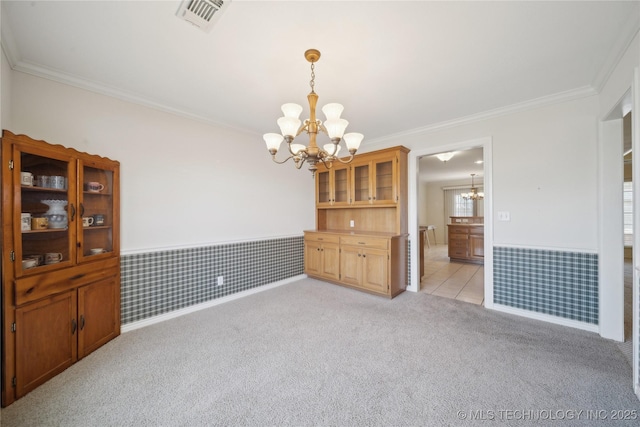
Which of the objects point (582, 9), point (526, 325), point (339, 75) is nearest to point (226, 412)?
point (339, 75)

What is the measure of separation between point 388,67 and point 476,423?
8.32ft

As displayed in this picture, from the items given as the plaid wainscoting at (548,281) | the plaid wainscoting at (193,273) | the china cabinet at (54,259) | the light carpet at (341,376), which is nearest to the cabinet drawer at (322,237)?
the plaid wainscoting at (193,273)

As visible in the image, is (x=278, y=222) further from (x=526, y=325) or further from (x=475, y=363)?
(x=526, y=325)

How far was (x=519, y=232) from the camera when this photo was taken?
280cm

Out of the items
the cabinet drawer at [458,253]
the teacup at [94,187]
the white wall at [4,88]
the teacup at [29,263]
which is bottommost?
the cabinet drawer at [458,253]

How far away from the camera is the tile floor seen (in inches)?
137

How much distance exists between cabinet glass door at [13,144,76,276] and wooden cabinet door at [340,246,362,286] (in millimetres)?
3000

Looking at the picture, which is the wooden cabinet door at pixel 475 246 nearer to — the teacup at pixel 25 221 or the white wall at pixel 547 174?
the white wall at pixel 547 174

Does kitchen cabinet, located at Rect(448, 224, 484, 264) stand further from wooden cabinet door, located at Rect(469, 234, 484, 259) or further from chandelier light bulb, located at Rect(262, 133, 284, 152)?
chandelier light bulb, located at Rect(262, 133, 284, 152)

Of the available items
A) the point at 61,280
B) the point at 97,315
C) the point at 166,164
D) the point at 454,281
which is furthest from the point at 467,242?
the point at 61,280

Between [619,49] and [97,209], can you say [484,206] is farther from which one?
[97,209]

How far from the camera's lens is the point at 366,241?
3.52 m

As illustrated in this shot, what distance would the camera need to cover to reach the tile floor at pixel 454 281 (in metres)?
3.48

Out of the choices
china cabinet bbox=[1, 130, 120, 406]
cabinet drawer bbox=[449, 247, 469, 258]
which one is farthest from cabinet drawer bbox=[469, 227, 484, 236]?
china cabinet bbox=[1, 130, 120, 406]
